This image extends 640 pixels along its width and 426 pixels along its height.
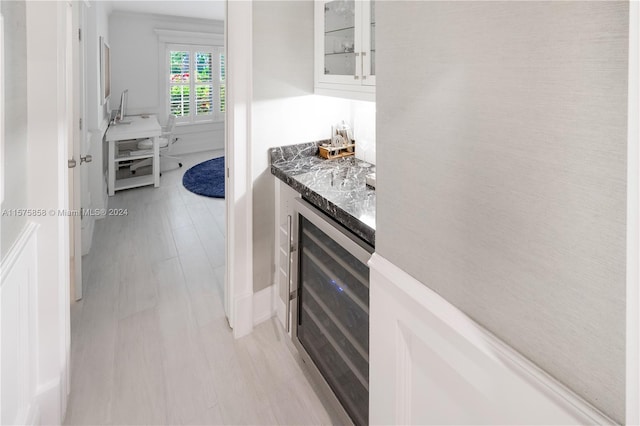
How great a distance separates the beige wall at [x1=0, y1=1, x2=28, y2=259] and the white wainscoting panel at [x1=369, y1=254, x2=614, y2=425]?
1137 mm

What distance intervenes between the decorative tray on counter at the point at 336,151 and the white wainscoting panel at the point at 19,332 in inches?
55.4

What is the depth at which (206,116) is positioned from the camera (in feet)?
24.6

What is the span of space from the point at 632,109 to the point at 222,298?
2.43 meters

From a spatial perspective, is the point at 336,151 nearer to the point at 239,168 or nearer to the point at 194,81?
the point at 239,168

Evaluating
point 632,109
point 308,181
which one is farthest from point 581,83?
point 308,181

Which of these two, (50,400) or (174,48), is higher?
(174,48)

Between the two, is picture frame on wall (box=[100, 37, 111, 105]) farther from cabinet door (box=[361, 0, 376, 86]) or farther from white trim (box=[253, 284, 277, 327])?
cabinet door (box=[361, 0, 376, 86])

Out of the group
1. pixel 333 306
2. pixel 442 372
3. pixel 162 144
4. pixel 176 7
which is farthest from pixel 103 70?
pixel 442 372

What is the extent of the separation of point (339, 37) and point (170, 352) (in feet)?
6.30

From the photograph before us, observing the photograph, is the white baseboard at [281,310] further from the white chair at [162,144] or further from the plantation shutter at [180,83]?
the plantation shutter at [180,83]

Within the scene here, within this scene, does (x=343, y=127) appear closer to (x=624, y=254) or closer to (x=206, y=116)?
(x=624, y=254)

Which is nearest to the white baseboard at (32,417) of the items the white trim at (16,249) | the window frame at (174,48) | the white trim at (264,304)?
the white trim at (16,249)

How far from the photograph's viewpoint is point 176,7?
5.68 metres

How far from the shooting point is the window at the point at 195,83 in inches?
272
